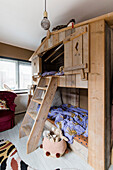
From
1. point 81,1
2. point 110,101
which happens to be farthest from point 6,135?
point 81,1

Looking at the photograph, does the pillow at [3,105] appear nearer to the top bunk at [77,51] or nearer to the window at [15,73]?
the window at [15,73]

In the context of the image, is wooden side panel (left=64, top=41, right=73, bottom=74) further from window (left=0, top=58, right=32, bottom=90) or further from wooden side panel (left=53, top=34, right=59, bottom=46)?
window (left=0, top=58, right=32, bottom=90)

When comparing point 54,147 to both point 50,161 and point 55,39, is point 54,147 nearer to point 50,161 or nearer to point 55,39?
point 50,161

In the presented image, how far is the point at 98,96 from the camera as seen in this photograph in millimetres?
1033

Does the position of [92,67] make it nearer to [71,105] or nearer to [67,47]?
[67,47]

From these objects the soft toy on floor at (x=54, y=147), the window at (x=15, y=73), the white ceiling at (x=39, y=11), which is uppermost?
the white ceiling at (x=39, y=11)

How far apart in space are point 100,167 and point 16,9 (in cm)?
284

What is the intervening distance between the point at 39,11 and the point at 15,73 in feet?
7.55

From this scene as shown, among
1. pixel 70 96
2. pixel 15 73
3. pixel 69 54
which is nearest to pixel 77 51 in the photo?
pixel 69 54

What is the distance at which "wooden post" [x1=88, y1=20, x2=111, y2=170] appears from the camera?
1.00 metres

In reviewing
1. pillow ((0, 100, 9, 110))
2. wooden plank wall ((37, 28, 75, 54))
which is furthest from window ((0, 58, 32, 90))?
wooden plank wall ((37, 28, 75, 54))

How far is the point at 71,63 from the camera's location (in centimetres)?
126

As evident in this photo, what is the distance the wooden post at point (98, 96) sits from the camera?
100 centimetres

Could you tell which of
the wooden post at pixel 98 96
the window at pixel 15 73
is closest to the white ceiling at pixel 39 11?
the wooden post at pixel 98 96
